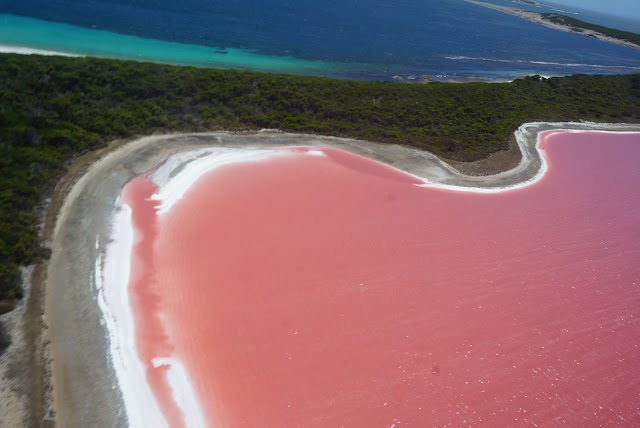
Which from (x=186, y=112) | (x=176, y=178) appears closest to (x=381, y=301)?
(x=176, y=178)

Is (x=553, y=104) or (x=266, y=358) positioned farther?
(x=553, y=104)

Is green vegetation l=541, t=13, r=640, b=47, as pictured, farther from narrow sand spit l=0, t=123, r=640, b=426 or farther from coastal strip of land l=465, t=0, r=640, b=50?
narrow sand spit l=0, t=123, r=640, b=426

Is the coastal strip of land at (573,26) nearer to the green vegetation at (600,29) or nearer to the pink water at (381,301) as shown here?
the green vegetation at (600,29)

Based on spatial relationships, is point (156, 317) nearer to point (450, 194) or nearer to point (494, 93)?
point (450, 194)

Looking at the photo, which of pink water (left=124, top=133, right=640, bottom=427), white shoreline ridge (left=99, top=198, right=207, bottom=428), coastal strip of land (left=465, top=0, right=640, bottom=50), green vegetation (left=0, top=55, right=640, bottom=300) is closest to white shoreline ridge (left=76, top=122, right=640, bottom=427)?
white shoreline ridge (left=99, top=198, right=207, bottom=428)

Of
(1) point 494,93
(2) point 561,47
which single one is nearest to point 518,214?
(1) point 494,93

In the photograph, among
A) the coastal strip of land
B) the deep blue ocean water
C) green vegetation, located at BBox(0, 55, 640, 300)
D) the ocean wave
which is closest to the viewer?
green vegetation, located at BBox(0, 55, 640, 300)
